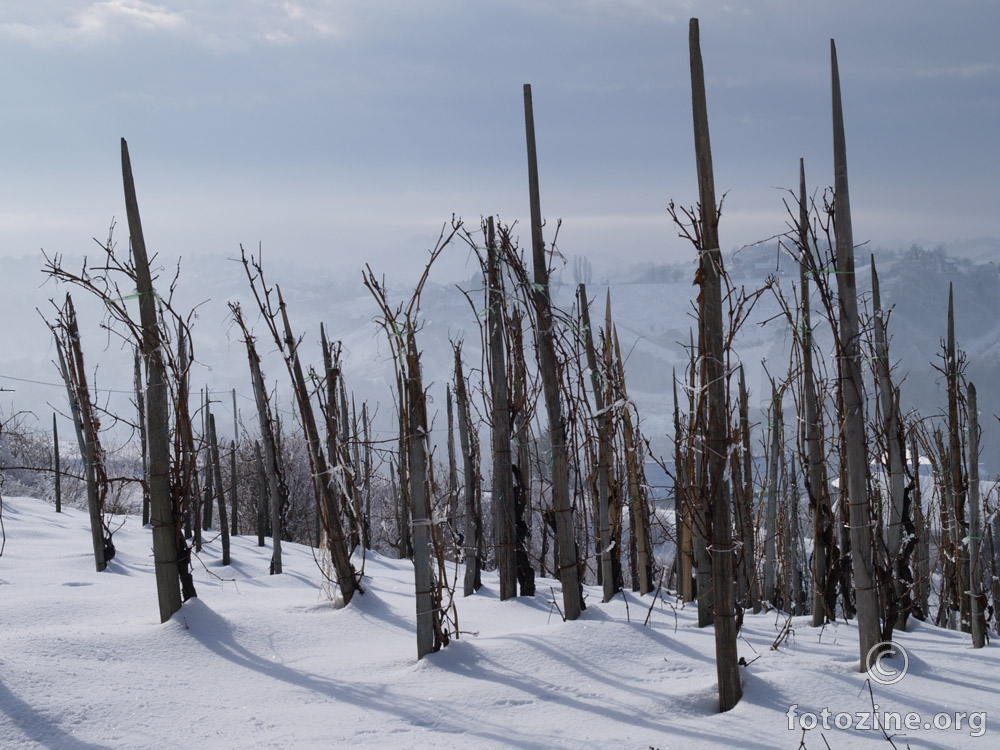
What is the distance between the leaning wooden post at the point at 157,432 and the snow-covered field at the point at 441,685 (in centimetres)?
22

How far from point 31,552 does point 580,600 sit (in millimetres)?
8416

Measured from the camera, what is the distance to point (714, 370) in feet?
10.1

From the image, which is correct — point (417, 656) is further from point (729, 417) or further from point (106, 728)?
point (729, 417)

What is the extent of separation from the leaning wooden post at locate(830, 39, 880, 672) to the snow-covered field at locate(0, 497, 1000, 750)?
0.93ft

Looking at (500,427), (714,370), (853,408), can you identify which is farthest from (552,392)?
(853,408)

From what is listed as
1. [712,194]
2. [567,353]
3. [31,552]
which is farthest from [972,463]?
[31,552]

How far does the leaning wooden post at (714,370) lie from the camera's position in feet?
10.1

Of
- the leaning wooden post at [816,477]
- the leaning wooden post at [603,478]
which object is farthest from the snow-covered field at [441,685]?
the leaning wooden post at [603,478]

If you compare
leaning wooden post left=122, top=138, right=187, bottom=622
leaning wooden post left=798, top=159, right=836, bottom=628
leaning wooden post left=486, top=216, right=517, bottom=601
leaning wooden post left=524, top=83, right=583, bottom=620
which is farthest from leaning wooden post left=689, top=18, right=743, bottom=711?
leaning wooden post left=122, top=138, right=187, bottom=622

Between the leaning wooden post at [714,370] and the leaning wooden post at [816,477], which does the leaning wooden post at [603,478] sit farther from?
the leaning wooden post at [714,370]

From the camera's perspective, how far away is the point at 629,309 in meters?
135

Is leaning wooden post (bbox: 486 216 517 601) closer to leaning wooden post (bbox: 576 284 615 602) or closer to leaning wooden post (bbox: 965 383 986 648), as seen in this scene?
leaning wooden post (bbox: 576 284 615 602)

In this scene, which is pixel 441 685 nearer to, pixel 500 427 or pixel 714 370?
pixel 714 370

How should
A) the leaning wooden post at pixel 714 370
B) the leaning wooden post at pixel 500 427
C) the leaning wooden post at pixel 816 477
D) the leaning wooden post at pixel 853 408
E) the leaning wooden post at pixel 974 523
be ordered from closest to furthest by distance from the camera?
the leaning wooden post at pixel 714 370 < the leaning wooden post at pixel 853 408 < the leaning wooden post at pixel 816 477 < the leaning wooden post at pixel 974 523 < the leaning wooden post at pixel 500 427
